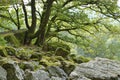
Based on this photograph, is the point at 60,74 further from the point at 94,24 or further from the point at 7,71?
the point at 94,24

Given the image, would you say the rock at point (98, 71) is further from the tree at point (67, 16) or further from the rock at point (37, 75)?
the tree at point (67, 16)

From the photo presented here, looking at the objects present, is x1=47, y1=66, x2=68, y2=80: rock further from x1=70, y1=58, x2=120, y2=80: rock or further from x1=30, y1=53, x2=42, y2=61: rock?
x1=30, y1=53, x2=42, y2=61: rock

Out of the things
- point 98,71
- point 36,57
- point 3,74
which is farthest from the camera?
point 36,57

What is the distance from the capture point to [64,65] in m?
9.84

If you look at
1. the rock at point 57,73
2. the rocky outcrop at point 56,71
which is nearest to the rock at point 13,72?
the rocky outcrop at point 56,71

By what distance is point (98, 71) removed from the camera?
30.7 ft

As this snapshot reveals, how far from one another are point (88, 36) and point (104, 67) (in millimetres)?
16689

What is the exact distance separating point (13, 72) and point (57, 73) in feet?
5.99

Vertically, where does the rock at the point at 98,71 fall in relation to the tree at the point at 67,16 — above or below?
above

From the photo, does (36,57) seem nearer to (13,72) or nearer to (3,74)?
(13,72)

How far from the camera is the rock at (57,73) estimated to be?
28.1 feet

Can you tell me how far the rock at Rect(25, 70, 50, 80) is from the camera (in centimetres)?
751

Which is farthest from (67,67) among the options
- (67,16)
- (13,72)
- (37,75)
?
(67,16)

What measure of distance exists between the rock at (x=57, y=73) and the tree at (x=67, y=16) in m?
7.69
